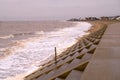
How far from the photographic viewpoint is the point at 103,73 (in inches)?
203

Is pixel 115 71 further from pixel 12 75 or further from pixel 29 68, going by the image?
pixel 29 68

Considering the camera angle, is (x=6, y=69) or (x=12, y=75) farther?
(x=6, y=69)

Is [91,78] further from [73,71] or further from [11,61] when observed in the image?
[11,61]

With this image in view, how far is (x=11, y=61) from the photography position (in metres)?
12.5

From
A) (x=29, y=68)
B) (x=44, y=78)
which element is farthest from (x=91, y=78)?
(x=29, y=68)

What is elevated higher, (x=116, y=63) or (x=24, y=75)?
(x=116, y=63)

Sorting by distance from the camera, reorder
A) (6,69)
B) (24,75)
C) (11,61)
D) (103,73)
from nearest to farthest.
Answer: (103,73) → (24,75) → (6,69) → (11,61)

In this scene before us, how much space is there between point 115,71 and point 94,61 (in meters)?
1.18

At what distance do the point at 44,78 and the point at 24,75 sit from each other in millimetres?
2487

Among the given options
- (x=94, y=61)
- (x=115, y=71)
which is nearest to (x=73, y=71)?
(x=94, y=61)

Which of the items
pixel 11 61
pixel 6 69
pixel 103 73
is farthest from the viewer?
pixel 11 61

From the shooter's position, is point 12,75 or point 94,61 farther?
point 12,75

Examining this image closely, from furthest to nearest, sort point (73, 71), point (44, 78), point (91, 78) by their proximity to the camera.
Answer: point (44, 78) → point (73, 71) → point (91, 78)

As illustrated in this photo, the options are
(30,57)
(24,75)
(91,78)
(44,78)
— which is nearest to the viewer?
(91,78)
